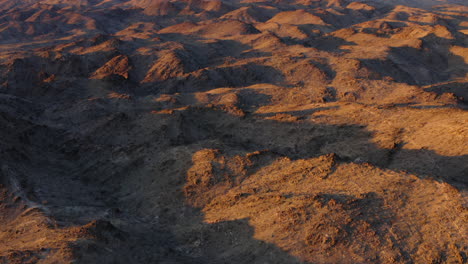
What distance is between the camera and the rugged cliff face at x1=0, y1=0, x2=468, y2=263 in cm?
Answer: 1297

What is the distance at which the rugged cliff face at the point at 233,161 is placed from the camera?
1297cm

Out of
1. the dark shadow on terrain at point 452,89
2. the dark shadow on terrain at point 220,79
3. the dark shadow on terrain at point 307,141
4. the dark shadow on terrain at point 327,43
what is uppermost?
the dark shadow on terrain at point 307,141

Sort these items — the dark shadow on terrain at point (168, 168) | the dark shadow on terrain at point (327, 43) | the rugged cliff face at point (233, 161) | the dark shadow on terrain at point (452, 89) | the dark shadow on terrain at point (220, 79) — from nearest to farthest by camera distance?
the rugged cliff face at point (233, 161)
the dark shadow on terrain at point (168, 168)
the dark shadow on terrain at point (452, 89)
the dark shadow on terrain at point (220, 79)
the dark shadow on terrain at point (327, 43)

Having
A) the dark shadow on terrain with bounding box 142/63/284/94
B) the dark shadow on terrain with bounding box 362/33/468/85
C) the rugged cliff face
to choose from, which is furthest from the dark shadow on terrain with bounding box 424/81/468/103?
the dark shadow on terrain with bounding box 142/63/284/94

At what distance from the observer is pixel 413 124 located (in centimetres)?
2238

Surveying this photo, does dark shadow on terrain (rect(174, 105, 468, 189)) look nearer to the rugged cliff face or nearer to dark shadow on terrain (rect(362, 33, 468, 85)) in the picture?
the rugged cliff face

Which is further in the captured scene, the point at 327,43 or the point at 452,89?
the point at 327,43

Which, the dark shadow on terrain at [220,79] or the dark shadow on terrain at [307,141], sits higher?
the dark shadow on terrain at [307,141]

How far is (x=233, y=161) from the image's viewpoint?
18.7 m

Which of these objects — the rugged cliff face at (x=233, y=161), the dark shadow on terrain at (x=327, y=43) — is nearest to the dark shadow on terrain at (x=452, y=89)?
the rugged cliff face at (x=233, y=161)

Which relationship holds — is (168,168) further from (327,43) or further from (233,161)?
(327,43)

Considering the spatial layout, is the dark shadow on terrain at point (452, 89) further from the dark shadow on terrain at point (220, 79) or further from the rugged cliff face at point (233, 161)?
the dark shadow on terrain at point (220, 79)

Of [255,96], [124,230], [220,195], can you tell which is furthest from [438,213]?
[255,96]

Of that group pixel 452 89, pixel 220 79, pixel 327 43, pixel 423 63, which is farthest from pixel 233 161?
pixel 327 43
